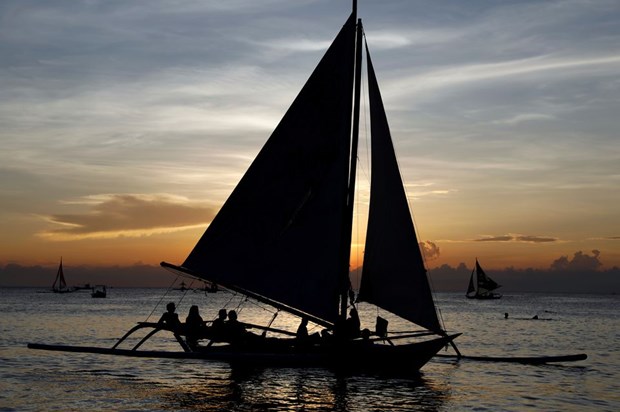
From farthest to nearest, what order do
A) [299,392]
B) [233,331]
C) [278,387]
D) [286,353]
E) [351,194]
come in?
[233,331], [278,387], [286,353], [299,392], [351,194]

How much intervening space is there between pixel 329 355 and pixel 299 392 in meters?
1.86

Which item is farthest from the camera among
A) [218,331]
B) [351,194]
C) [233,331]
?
[233,331]

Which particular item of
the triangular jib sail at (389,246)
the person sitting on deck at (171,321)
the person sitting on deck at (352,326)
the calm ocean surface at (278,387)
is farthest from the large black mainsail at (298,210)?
the calm ocean surface at (278,387)

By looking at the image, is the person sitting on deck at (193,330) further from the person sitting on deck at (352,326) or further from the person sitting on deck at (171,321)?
the person sitting on deck at (352,326)

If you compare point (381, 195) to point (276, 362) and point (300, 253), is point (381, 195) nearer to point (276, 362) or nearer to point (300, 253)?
point (300, 253)

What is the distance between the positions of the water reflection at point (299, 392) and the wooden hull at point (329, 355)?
945mm

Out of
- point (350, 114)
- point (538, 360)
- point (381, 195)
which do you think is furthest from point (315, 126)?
point (538, 360)

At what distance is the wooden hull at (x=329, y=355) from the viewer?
28312 millimetres

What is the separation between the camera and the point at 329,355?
92.9 ft

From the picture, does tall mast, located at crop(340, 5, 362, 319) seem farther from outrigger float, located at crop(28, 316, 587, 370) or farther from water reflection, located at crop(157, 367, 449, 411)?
water reflection, located at crop(157, 367, 449, 411)

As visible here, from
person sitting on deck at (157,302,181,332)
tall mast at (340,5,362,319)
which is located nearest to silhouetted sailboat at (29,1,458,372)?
tall mast at (340,5,362,319)

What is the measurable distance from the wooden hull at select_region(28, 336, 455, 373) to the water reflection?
945mm

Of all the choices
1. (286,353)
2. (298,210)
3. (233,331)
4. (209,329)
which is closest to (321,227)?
(298,210)

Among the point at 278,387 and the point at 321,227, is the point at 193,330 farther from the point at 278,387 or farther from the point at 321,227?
the point at 321,227
